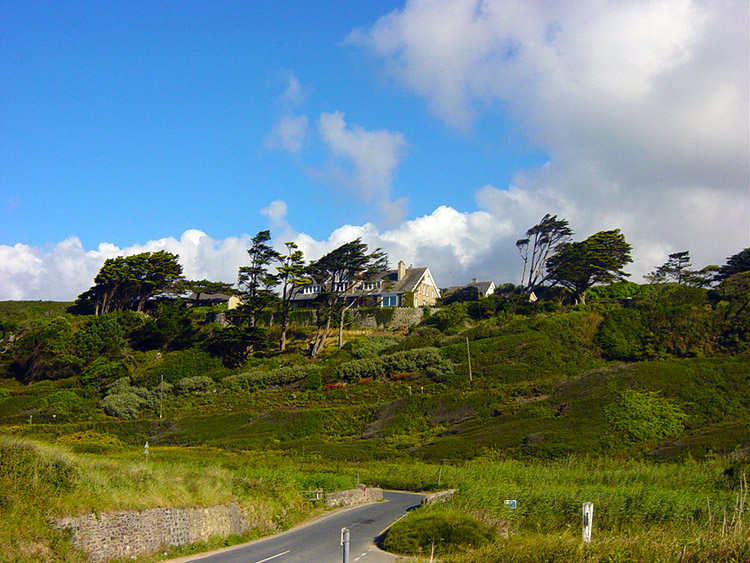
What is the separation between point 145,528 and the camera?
13320mm

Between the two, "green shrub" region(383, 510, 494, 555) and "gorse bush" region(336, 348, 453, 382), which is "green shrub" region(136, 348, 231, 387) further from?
"green shrub" region(383, 510, 494, 555)

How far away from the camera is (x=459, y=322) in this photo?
6638 cm

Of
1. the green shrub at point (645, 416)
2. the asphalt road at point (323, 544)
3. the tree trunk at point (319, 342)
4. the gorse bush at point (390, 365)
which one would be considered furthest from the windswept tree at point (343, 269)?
the asphalt road at point (323, 544)

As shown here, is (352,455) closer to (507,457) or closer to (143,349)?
(507,457)

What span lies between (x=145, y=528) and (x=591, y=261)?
60843 millimetres

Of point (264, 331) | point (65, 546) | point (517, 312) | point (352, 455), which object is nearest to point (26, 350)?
point (264, 331)

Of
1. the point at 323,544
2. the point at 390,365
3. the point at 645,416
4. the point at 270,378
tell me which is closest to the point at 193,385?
the point at 270,378

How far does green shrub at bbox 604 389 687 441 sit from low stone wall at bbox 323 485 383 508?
16.8 m

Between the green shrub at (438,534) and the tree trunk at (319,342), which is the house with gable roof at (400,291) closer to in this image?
the tree trunk at (319,342)

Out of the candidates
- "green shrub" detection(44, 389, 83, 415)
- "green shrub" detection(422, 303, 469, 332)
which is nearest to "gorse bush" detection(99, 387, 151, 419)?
"green shrub" detection(44, 389, 83, 415)

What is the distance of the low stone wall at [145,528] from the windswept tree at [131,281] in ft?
218

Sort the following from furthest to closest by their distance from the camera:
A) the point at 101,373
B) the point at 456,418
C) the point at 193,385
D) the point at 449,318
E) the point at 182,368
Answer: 1. the point at 449,318
2. the point at 182,368
3. the point at 101,373
4. the point at 193,385
5. the point at 456,418

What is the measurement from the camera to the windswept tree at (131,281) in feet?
254

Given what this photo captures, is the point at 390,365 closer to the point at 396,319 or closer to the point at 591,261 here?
the point at 396,319
